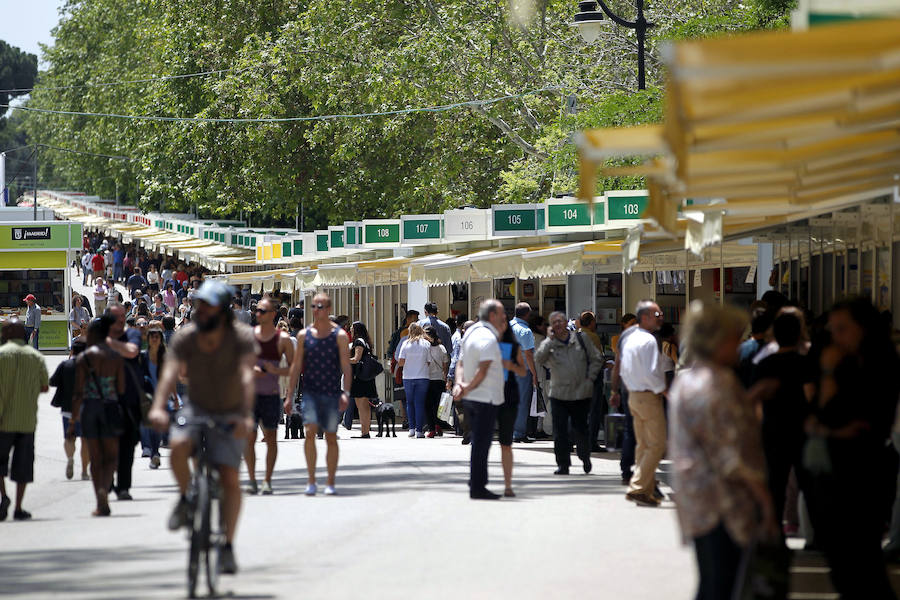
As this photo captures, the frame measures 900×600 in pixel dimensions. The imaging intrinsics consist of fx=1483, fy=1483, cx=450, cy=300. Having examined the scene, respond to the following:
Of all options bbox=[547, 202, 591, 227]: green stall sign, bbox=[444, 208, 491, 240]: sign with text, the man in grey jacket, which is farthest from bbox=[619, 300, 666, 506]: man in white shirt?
bbox=[444, 208, 491, 240]: sign with text

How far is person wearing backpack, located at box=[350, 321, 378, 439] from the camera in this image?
21766mm

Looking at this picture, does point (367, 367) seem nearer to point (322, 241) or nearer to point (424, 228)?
point (424, 228)

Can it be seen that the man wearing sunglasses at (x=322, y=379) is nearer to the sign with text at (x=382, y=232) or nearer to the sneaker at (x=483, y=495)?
the sneaker at (x=483, y=495)

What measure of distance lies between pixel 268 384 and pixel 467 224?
42.8 feet

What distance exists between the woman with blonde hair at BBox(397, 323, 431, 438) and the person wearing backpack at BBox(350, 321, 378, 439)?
0.68 meters

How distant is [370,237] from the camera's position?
3023 centimetres

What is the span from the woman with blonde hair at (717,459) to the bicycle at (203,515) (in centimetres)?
281

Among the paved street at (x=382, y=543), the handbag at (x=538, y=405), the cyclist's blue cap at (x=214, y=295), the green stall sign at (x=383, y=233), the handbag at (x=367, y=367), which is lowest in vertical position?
the paved street at (x=382, y=543)

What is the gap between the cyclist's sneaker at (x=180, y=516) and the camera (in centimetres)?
796

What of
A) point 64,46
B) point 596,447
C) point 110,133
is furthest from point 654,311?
point 64,46

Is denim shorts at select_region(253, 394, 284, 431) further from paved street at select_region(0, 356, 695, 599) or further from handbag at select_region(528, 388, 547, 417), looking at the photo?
handbag at select_region(528, 388, 547, 417)

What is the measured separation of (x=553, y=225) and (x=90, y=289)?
38629 mm

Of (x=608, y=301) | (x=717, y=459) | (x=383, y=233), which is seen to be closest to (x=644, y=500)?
(x=717, y=459)

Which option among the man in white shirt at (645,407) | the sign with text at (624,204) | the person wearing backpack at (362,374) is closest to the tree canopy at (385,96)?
the sign with text at (624,204)
